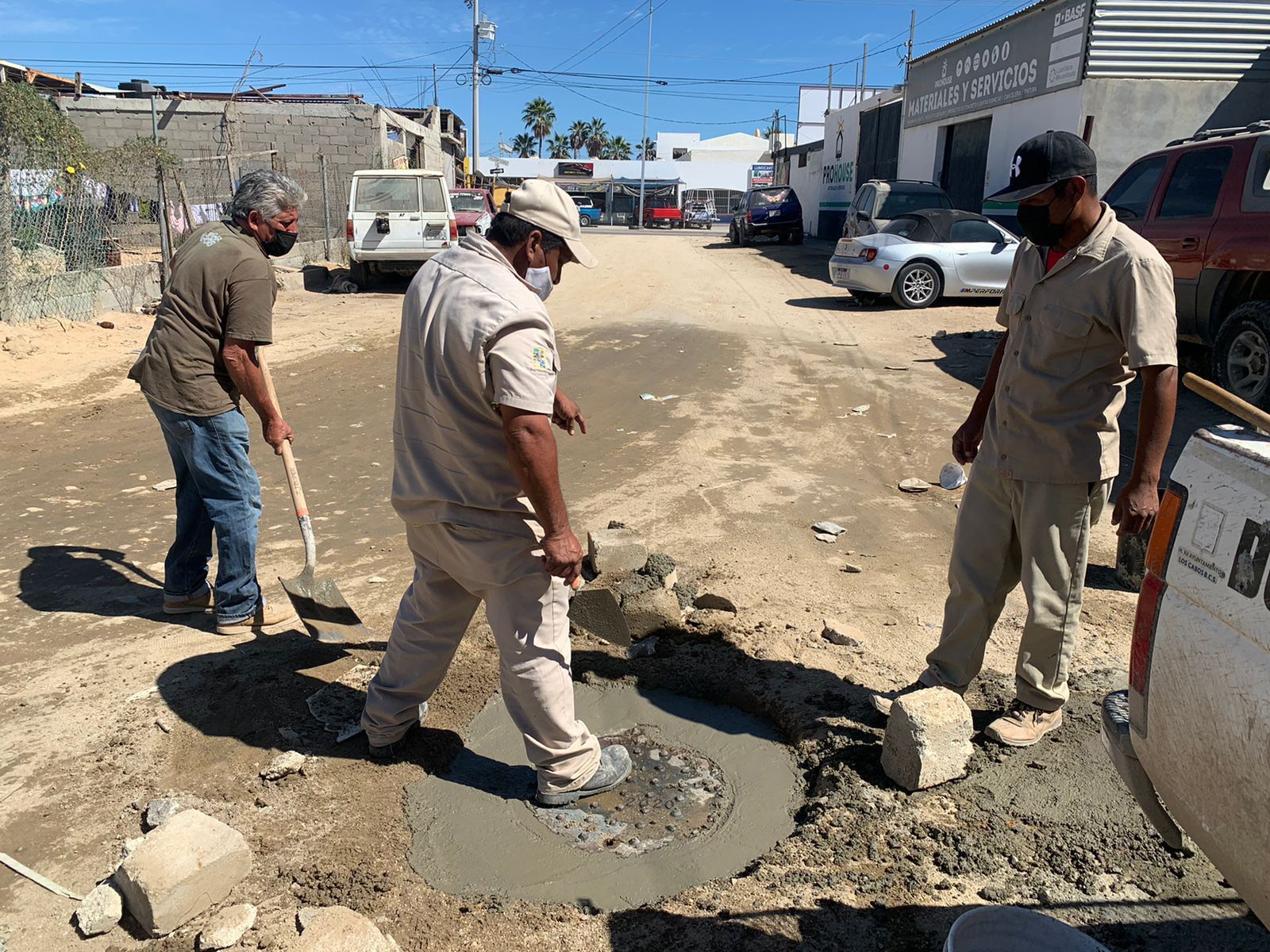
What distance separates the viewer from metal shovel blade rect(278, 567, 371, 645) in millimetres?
3850

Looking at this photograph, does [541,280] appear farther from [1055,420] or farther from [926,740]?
[926,740]

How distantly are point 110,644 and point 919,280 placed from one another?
1241cm

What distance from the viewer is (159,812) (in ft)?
9.15

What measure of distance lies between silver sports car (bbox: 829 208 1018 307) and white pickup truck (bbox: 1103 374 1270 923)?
12.4 meters

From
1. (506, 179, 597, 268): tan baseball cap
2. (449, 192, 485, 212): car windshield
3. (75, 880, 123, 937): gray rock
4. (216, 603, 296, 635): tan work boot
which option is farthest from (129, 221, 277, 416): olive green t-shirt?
(449, 192, 485, 212): car windshield

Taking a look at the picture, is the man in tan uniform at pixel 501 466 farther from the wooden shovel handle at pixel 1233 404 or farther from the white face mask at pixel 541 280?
the wooden shovel handle at pixel 1233 404

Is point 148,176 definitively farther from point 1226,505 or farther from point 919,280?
point 1226,505

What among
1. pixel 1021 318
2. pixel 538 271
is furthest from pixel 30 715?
pixel 1021 318

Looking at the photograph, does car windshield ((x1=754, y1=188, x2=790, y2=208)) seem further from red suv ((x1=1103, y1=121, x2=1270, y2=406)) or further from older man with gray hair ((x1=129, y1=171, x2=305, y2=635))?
older man with gray hair ((x1=129, y1=171, x2=305, y2=635))

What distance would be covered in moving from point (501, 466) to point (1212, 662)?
70.8 inches

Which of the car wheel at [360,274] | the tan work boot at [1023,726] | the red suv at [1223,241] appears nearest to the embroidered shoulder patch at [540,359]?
the tan work boot at [1023,726]

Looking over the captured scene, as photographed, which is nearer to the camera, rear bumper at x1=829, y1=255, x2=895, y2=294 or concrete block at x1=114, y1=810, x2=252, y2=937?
concrete block at x1=114, y1=810, x2=252, y2=937

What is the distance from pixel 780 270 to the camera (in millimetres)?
20469

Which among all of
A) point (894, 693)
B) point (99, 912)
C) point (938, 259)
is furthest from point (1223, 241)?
point (99, 912)
